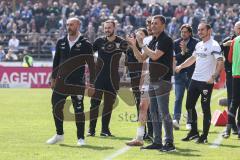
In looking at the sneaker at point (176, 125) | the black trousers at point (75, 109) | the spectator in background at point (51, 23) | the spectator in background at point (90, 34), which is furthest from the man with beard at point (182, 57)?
the spectator in background at point (51, 23)

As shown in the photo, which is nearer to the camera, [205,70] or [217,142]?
[205,70]

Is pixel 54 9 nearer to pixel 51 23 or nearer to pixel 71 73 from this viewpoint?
pixel 51 23

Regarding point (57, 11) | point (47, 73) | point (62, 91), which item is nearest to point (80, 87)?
point (62, 91)

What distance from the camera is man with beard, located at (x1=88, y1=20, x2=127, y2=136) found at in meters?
13.9

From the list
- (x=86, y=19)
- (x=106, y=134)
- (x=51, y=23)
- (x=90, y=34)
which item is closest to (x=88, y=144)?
(x=106, y=134)

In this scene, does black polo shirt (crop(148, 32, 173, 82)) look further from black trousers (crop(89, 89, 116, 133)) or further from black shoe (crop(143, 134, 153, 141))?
black trousers (crop(89, 89, 116, 133))

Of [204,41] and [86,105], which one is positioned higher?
[204,41]

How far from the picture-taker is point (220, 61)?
12500 mm

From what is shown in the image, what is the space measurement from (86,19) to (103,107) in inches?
986

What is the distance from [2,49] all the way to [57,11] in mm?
4800

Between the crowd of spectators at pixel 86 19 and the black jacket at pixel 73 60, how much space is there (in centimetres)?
2371

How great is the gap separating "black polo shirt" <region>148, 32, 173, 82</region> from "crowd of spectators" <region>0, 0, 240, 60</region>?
80.7 ft

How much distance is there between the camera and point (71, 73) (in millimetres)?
12523

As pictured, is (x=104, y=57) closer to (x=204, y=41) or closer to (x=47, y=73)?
(x=204, y=41)
